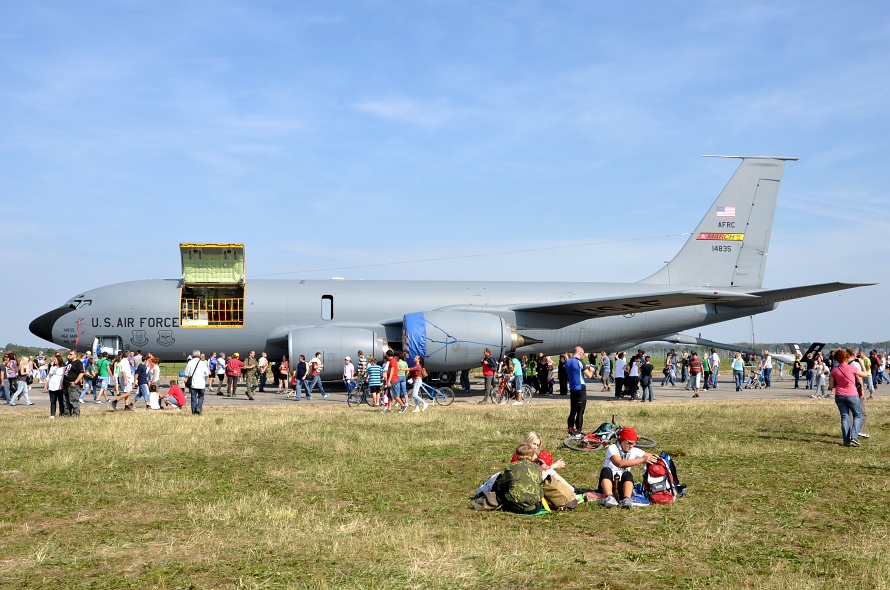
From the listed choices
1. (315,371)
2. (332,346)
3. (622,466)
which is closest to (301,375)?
(315,371)

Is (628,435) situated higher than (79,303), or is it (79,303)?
(79,303)

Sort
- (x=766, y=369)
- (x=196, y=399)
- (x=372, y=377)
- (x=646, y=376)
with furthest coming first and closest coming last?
(x=766, y=369), (x=646, y=376), (x=372, y=377), (x=196, y=399)

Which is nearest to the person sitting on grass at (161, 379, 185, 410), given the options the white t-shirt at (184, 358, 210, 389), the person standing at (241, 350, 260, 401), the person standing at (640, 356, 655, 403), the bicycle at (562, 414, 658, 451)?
the white t-shirt at (184, 358, 210, 389)

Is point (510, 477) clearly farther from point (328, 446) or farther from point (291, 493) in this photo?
point (328, 446)

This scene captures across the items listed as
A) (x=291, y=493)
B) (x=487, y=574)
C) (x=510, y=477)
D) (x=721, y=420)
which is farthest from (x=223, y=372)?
(x=487, y=574)

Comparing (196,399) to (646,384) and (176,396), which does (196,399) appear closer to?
(176,396)

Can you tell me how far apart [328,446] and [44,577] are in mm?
8274

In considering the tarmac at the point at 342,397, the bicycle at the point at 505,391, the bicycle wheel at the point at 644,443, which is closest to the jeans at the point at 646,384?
the tarmac at the point at 342,397

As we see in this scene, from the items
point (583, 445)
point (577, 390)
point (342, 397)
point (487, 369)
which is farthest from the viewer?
point (342, 397)

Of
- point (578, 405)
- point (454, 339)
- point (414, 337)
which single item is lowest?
point (578, 405)

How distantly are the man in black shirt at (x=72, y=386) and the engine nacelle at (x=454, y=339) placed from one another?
11.5 meters

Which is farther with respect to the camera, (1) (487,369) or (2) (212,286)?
(2) (212,286)

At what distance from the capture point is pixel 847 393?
49.6 feet

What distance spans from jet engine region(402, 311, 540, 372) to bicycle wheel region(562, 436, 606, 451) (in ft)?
44.6
